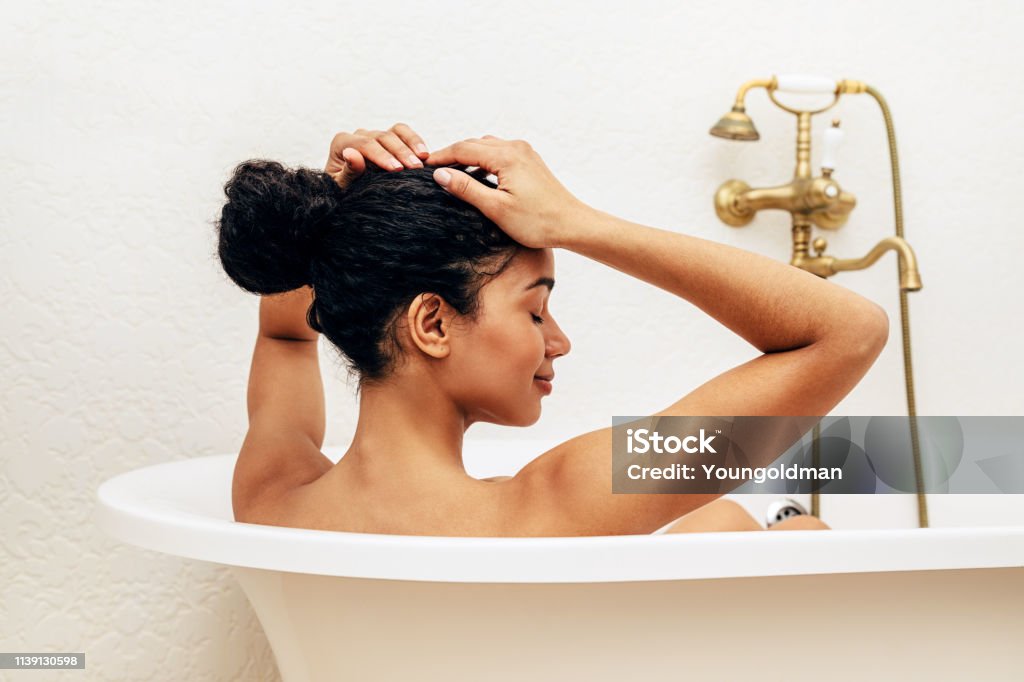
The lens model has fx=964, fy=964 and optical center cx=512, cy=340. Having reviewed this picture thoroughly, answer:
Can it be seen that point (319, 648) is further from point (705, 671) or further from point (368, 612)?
point (705, 671)

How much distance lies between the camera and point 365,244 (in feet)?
2.98

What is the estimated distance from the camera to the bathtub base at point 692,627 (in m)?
0.82

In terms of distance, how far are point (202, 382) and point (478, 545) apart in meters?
0.98

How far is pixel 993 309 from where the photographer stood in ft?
6.59

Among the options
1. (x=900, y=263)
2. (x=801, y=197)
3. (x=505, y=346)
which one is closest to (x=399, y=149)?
(x=505, y=346)

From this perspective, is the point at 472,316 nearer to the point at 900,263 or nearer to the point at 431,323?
the point at 431,323

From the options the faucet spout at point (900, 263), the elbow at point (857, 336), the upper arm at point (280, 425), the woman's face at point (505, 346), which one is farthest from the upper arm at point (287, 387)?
the faucet spout at point (900, 263)

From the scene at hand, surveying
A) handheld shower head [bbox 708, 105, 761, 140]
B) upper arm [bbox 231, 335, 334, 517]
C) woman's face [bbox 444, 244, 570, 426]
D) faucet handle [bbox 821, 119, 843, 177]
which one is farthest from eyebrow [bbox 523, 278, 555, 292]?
faucet handle [bbox 821, 119, 843, 177]

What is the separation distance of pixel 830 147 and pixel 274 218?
1.19m

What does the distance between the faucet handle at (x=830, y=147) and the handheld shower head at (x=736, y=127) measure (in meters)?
0.15

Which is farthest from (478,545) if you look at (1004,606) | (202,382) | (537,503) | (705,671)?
(202,382)

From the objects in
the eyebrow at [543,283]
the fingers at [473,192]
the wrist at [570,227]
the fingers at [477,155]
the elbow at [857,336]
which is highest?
the fingers at [477,155]

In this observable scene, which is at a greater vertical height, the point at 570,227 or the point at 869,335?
the point at 570,227

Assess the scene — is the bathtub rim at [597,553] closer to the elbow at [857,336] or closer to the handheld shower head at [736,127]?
the elbow at [857,336]
